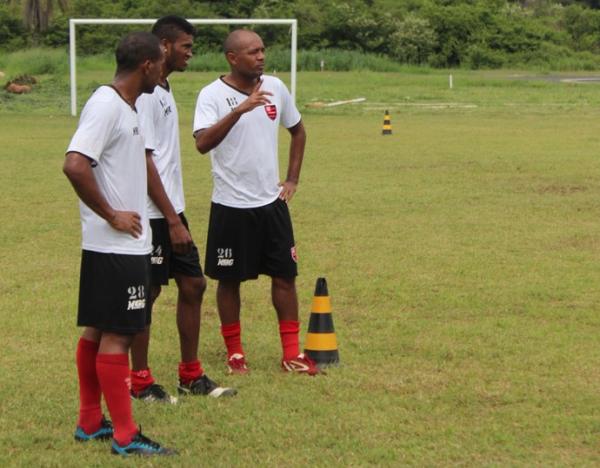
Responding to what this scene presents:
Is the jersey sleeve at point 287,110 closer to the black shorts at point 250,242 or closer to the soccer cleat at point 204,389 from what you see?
the black shorts at point 250,242

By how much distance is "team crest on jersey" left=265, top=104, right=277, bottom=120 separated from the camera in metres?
7.11

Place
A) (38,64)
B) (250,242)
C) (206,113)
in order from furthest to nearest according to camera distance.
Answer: (38,64), (250,242), (206,113)

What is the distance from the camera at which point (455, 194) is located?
51.9 ft

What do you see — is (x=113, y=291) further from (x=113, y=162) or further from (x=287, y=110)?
(x=287, y=110)

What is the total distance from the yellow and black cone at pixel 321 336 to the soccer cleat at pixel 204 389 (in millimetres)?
760

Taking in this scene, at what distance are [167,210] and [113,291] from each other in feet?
3.02

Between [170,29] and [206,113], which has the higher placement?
[170,29]

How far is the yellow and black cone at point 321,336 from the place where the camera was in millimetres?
7266

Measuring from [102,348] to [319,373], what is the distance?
1.83 meters

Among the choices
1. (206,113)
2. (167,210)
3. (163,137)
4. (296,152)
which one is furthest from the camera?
(296,152)

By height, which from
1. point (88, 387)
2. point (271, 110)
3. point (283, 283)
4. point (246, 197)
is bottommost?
point (88, 387)

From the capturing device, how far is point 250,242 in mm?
7184

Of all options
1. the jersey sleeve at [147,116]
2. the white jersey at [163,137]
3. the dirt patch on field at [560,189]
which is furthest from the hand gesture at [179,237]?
the dirt patch on field at [560,189]

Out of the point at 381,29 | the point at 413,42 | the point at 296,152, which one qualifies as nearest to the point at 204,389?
the point at 296,152
